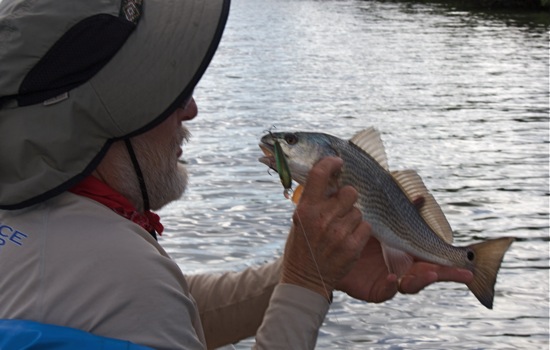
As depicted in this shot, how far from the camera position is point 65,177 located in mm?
2748

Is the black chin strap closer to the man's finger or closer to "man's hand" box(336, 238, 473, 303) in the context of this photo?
the man's finger

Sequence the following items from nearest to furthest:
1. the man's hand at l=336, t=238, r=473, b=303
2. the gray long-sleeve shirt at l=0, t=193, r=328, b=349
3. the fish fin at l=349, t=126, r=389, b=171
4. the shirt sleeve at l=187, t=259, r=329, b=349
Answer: the gray long-sleeve shirt at l=0, t=193, r=328, b=349 < the fish fin at l=349, t=126, r=389, b=171 < the man's hand at l=336, t=238, r=473, b=303 < the shirt sleeve at l=187, t=259, r=329, b=349

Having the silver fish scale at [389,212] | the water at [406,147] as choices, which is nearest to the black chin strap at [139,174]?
the silver fish scale at [389,212]

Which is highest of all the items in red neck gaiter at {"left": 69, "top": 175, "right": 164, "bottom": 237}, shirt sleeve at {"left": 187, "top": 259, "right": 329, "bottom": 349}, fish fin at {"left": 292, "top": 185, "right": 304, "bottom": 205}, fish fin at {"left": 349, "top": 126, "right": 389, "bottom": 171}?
red neck gaiter at {"left": 69, "top": 175, "right": 164, "bottom": 237}

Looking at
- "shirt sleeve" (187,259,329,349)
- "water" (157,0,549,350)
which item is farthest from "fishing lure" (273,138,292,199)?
"water" (157,0,549,350)

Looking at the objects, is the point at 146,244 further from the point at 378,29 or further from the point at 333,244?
the point at 378,29

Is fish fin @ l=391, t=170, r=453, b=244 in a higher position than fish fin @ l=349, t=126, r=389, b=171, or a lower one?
lower

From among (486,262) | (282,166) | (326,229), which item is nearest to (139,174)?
(282,166)

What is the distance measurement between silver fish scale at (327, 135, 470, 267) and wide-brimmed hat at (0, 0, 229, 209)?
0.72 m

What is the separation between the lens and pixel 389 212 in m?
3.44

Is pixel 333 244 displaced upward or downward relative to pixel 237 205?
upward

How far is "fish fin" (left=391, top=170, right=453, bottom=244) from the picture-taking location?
366cm

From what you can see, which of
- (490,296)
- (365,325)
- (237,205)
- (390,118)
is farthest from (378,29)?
(490,296)

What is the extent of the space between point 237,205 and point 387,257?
8.08 m
